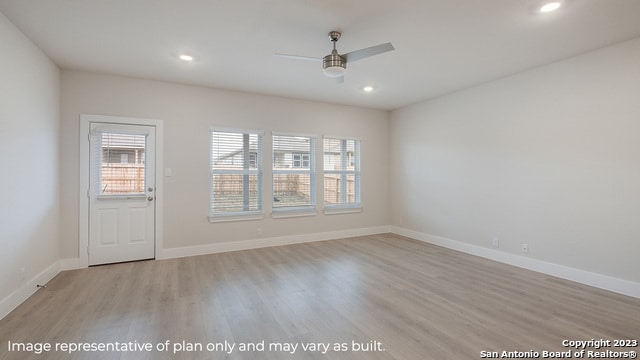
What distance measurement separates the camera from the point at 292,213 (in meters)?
5.43

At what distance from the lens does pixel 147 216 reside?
14.3 ft

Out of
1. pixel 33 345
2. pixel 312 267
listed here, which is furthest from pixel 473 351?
pixel 33 345

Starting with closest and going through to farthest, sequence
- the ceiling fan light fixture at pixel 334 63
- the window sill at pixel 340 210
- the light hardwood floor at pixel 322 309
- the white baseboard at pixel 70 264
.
→ the light hardwood floor at pixel 322 309 < the ceiling fan light fixture at pixel 334 63 < the white baseboard at pixel 70 264 < the window sill at pixel 340 210

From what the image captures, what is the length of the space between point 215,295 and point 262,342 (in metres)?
1.09

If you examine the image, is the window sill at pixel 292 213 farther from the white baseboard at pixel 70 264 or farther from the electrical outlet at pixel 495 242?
the electrical outlet at pixel 495 242

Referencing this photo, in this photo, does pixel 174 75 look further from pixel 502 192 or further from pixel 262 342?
pixel 502 192

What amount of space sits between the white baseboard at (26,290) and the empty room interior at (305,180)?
0.02 metres

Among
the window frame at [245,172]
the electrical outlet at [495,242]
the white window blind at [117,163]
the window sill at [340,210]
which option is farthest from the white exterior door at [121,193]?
the electrical outlet at [495,242]

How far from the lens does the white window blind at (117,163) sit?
4090 mm

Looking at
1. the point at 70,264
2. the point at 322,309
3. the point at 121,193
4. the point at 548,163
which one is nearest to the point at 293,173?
the point at 121,193

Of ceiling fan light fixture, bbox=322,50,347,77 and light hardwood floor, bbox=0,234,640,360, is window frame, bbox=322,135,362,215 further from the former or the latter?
ceiling fan light fixture, bbox=322,50,347,77

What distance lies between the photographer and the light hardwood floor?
2.24 m

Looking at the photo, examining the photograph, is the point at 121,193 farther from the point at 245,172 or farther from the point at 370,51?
the point at 370,51

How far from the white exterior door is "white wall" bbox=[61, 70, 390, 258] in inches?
7.9
